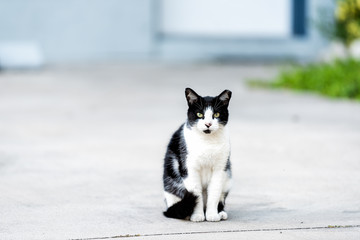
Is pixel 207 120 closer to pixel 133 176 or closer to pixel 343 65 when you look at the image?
pixel 133 176

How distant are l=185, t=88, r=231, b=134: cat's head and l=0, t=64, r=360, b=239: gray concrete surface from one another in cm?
60

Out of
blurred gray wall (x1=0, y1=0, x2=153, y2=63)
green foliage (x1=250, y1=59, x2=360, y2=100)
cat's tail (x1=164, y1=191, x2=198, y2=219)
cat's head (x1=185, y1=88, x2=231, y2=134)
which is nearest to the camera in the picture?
cat's head (x1=185, y1=88, x2=231, y2=134)

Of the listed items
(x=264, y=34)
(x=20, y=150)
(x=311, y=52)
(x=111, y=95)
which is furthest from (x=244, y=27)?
(x=20, y=150)

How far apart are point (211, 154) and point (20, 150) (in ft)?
10.7

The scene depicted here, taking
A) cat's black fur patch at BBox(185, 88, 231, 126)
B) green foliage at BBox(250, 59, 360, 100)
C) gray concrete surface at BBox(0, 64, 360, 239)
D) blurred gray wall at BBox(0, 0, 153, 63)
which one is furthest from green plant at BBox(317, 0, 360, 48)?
cat's black fur patch at BBox(185, 88, 231, 126)

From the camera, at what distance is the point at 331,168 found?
6434 millimetres

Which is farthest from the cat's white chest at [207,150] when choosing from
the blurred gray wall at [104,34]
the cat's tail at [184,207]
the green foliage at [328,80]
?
the blurred gray wall at [104,34]

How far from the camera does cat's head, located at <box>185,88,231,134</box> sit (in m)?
4.61

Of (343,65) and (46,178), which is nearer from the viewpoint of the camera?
(46,178)

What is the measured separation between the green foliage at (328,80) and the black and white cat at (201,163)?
259 inches

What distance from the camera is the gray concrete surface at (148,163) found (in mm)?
4621

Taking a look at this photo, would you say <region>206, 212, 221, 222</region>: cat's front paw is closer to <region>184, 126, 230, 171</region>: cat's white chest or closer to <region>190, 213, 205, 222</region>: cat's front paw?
<region>190, 213, 205, 222</region>: cat's front paw

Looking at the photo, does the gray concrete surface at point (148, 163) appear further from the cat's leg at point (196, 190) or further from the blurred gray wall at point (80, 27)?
the blurred gray wall at point (80, 27)

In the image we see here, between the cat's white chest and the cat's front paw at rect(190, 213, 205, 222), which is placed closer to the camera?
the cat's white chest
